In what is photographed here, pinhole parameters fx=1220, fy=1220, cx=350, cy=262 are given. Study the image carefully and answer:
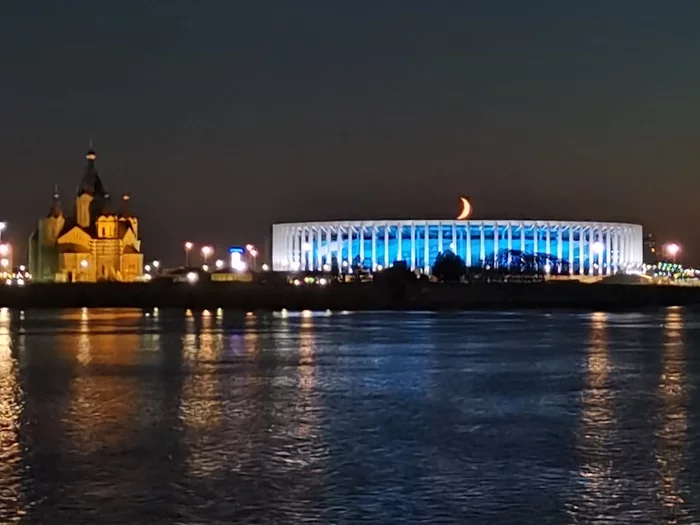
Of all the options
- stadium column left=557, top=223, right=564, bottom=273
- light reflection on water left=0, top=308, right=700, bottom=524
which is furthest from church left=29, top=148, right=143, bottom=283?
light reflection on water left=0, top=308, right=700, bottom=524

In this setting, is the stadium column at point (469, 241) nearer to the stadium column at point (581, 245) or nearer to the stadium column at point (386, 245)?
the stadium column at point (386, 245)

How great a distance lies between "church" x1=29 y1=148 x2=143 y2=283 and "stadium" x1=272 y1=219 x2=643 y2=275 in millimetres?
23703

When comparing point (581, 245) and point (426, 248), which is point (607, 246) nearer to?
point (581, 245)

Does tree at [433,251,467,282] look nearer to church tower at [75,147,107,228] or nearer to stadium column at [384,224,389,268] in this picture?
stadium column at [384,224,389,268]

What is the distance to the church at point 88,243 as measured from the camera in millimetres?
148125

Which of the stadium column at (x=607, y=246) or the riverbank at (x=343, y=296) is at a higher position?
the stadium column at (x=607, y=246)

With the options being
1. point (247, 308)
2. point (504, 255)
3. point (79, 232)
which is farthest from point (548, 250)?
point (247, 308)

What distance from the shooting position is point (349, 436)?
14.1 metres

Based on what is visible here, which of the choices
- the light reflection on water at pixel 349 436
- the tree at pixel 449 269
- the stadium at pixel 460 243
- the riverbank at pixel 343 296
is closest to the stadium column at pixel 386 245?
the stadium at pixel 460 243

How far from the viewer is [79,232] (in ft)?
493

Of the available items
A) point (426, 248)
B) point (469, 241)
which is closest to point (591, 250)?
point (469, 241)

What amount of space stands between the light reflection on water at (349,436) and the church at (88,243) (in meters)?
121

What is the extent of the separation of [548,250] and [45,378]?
141 meters

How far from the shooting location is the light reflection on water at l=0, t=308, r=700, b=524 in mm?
10141
